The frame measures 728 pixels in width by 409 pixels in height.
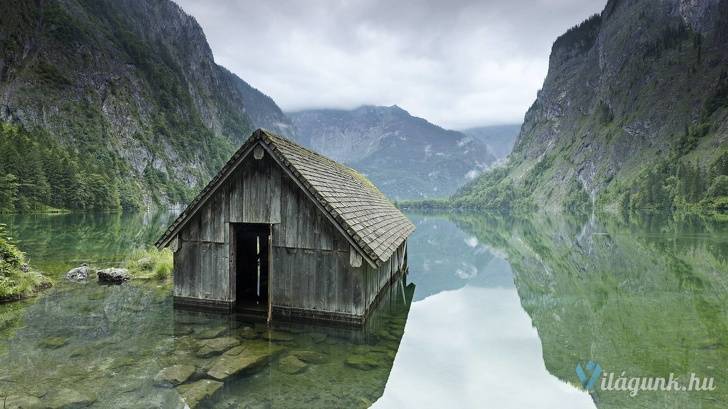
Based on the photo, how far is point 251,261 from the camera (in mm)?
17438

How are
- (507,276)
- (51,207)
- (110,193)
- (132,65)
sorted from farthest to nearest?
(132,65) < (110,193) < (51,207) < (507,276)

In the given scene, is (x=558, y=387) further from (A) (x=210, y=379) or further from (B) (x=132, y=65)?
(B) (x=132, y=65)

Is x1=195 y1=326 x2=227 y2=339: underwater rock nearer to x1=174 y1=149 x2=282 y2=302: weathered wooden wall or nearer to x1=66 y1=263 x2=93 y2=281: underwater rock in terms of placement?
x1=174 y1=149 x2=282 y2=302: weathered wooden wall

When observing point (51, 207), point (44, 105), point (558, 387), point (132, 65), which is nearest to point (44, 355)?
point (558, 387)

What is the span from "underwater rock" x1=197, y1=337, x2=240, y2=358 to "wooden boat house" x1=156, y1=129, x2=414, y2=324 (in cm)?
170

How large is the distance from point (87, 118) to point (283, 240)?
147 metres

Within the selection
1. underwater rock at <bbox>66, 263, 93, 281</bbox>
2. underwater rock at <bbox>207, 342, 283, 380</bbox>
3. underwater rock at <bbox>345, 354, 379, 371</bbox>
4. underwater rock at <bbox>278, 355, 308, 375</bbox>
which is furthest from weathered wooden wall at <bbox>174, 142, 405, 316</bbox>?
underwater rock at <bbox>66, 263, 93, 281</bbox>

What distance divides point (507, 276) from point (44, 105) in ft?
470

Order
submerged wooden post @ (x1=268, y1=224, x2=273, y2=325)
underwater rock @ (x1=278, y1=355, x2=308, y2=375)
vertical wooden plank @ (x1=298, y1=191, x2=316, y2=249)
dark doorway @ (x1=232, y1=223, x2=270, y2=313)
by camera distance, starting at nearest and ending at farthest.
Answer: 1. underwater rock @ (x1=278, y1=355, x2=308, y2=375)
2. vertical wooden plank @ (x1=298, y1=191, x2=316, y2=249)
3. submerged wooden post @ (x1=268, y1=224, x2=273, y2=325)
4. dark doorway @ (x1=232, y1=223, x2=270, y2=313)

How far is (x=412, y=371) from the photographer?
10633 mm

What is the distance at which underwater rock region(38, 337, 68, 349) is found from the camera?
10844mm

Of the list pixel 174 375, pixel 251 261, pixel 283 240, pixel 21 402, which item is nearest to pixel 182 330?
pixel 174 375

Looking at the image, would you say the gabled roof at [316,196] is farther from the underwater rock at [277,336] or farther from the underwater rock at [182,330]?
the underwater rock at [277,336]

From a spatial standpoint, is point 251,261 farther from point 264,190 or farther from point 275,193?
point 275,193
